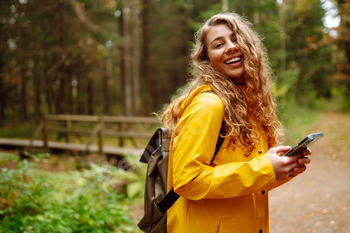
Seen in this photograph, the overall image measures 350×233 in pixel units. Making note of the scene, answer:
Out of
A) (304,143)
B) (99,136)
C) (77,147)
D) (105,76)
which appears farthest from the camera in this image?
(105,76)

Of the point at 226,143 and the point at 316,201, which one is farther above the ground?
the point at 226,143

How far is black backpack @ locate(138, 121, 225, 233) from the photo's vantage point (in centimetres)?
149

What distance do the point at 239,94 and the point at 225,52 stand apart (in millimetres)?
287

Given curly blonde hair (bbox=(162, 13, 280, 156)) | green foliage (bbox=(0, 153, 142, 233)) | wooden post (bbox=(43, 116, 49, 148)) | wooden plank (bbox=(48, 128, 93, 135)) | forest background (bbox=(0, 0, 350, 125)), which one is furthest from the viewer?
wooden post (bbox=(43, 116, 49, 148))

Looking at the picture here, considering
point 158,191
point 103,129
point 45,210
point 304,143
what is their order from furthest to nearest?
point 103,129 → point 45,210 → point 158,191 → point 304,143

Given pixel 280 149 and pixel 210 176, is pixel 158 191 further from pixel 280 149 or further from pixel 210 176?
pixel 280 149

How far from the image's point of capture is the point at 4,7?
586cm

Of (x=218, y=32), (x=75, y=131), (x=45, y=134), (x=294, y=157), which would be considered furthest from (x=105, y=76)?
(x=294, y=157)

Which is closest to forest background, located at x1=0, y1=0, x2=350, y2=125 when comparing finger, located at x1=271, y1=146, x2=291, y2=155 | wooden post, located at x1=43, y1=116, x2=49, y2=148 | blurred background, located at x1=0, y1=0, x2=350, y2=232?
blurred background, located at x1=0, y1=0, x2=350, y2=232

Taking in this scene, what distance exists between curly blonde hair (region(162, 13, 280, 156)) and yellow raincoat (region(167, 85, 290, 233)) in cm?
8

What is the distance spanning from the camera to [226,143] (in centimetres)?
139

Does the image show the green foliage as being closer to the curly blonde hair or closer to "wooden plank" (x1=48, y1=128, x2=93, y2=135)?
the curly blonde hair

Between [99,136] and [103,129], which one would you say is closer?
[99,136]

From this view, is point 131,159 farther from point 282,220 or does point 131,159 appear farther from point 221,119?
point 221,119
